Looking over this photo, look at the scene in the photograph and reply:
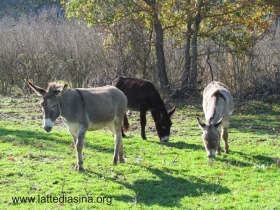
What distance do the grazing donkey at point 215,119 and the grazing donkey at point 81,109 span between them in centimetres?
161

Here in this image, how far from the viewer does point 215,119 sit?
9.09 meters

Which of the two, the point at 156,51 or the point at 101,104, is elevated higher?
the point at 156,51

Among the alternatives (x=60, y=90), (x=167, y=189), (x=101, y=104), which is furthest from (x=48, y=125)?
(x=167, y=189)

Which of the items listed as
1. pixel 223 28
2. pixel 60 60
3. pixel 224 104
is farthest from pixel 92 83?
pixel 224 104

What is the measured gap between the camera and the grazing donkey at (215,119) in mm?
8391

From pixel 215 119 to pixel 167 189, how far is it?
2.59m

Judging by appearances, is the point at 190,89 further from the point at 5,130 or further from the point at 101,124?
the point at 101,124

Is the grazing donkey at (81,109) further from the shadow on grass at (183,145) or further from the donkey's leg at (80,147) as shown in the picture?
the shadow on grass at (183,145)

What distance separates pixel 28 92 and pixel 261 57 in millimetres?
10620

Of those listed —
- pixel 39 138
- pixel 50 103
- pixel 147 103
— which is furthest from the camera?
pixel 147 103

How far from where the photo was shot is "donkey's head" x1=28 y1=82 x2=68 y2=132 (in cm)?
731

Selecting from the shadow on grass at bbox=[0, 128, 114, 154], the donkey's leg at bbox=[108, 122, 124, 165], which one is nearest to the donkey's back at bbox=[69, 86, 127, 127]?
the donkey's leg at bbox=[108, 122, 124, 165]

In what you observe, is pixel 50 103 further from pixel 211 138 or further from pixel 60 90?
pixel 211 138

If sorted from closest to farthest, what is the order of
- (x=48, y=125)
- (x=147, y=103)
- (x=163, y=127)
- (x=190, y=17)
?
(x=48, y=125)
(x=163, y=127)
(x=147, y=103)
(x=190, y=17)
